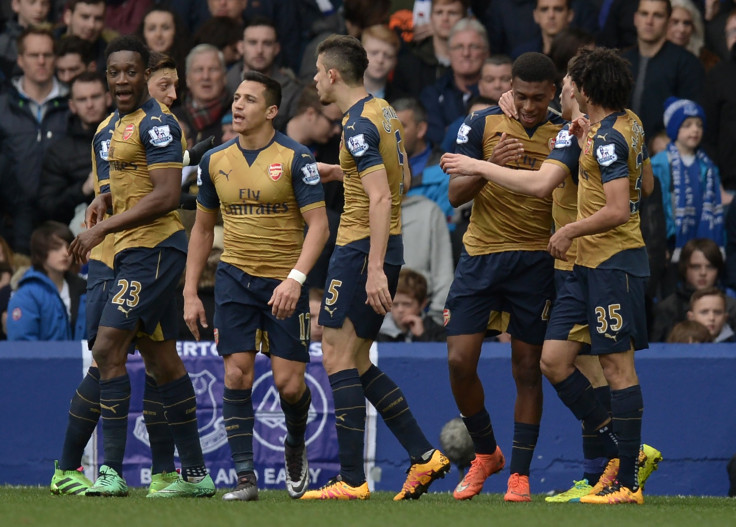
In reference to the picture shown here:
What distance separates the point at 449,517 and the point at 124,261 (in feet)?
8.37

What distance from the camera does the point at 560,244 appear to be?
26.1ft

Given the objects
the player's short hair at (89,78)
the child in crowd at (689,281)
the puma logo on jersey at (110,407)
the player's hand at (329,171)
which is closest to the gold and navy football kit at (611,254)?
the player's hand at (329,171)

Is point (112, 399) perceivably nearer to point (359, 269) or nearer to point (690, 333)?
point (359, 269)

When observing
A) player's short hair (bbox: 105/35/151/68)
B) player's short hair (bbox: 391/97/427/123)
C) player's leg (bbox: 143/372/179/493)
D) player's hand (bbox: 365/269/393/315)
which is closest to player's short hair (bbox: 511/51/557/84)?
player's hand (bbox: 365/269/393/315)

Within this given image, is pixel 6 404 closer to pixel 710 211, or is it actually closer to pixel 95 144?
pixel 95 144

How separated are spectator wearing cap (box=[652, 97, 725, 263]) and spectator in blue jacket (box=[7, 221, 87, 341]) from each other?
4891 mm

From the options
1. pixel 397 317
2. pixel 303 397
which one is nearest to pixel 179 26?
pixel 397 317

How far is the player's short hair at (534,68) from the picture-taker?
8289mm

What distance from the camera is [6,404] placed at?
10508 millimetres

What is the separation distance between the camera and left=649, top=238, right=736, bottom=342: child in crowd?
37.3 ft

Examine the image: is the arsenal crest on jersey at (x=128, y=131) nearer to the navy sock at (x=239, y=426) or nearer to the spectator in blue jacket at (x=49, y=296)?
the navy sock at (x=239, y=426)

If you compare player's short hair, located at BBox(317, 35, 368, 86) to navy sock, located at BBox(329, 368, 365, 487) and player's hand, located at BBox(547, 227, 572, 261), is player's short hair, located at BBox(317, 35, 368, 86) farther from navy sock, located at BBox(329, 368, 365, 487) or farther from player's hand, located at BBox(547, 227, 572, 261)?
navy sock, located at BBox(329, 368, 365, 487)

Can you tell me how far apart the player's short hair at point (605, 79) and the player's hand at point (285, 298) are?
1.94 m

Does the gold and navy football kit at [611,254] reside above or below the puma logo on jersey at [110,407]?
above
